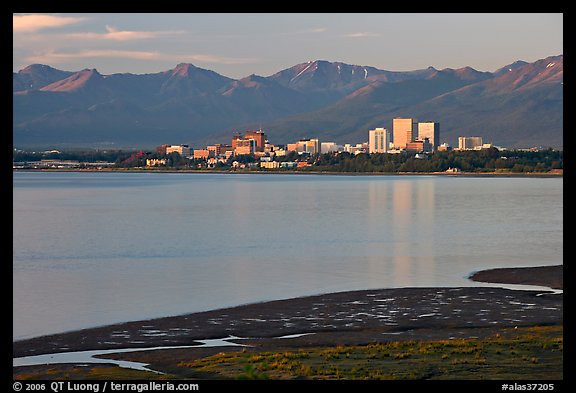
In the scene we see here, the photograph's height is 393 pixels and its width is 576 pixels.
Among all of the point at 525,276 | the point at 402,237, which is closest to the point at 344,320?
the point at 525,276

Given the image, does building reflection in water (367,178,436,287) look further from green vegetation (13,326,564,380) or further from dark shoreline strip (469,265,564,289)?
green vegetation (13,326,564,380)

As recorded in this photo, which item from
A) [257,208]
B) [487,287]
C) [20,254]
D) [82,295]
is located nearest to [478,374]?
[487,287]

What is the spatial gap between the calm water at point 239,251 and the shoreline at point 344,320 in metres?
1.38

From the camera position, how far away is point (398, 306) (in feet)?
81.9

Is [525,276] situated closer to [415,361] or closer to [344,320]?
[344,320]

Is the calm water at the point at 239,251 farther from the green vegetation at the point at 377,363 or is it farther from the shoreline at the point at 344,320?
the green vegetation at the point at 377,363

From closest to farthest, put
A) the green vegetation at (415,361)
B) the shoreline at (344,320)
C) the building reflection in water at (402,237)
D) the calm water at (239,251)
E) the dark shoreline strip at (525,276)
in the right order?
the green vegetation at (415,361)
the shoreline at (344,320)
the calm water at (239,251)
the dark shoreline strip at (525,276)
the building reflection in water at (402,237)

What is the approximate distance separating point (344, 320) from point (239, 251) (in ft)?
75.9

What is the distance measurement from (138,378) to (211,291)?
14813 mm

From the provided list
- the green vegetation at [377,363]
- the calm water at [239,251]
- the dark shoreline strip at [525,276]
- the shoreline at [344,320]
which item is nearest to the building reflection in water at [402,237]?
the calm water at [239,251]

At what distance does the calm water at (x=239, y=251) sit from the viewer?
1113 inches

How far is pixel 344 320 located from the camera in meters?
22.5

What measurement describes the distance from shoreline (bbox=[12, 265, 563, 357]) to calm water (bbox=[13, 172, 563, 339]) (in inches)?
54.3

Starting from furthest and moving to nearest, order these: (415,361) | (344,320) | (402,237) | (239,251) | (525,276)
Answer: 1. (402,237)
2. (239,251)
3. (525,276)
4. (344,320)
5. (415,361)
